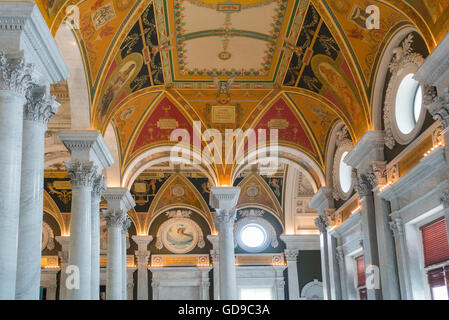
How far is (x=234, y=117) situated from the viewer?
696 inches

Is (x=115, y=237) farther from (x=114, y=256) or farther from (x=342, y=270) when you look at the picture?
(x=342, y=270)

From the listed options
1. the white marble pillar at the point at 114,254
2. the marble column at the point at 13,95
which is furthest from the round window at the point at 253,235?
the marble column at the point at 13,95

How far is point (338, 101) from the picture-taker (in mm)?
15086

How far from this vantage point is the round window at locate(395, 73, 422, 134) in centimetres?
1202

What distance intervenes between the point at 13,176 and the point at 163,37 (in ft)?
23.5

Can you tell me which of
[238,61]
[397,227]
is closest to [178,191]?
[238,61]

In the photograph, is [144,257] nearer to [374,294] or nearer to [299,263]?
[299,263]

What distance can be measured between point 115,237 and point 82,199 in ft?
15.2

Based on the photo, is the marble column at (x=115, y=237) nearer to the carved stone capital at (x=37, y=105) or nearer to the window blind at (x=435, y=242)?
the carved stone capital at (x=37, y=105)

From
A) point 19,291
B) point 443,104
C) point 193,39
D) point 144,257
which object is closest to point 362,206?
point 443,104

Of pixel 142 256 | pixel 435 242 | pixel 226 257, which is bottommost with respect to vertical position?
pixel 435 242

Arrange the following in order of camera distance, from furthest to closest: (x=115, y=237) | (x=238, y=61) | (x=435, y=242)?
(x=115, y=237), (x=238, y=61), (x=435, y=242)

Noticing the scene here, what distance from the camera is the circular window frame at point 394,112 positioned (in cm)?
1159

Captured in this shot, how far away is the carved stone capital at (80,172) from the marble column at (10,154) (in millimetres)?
4238
